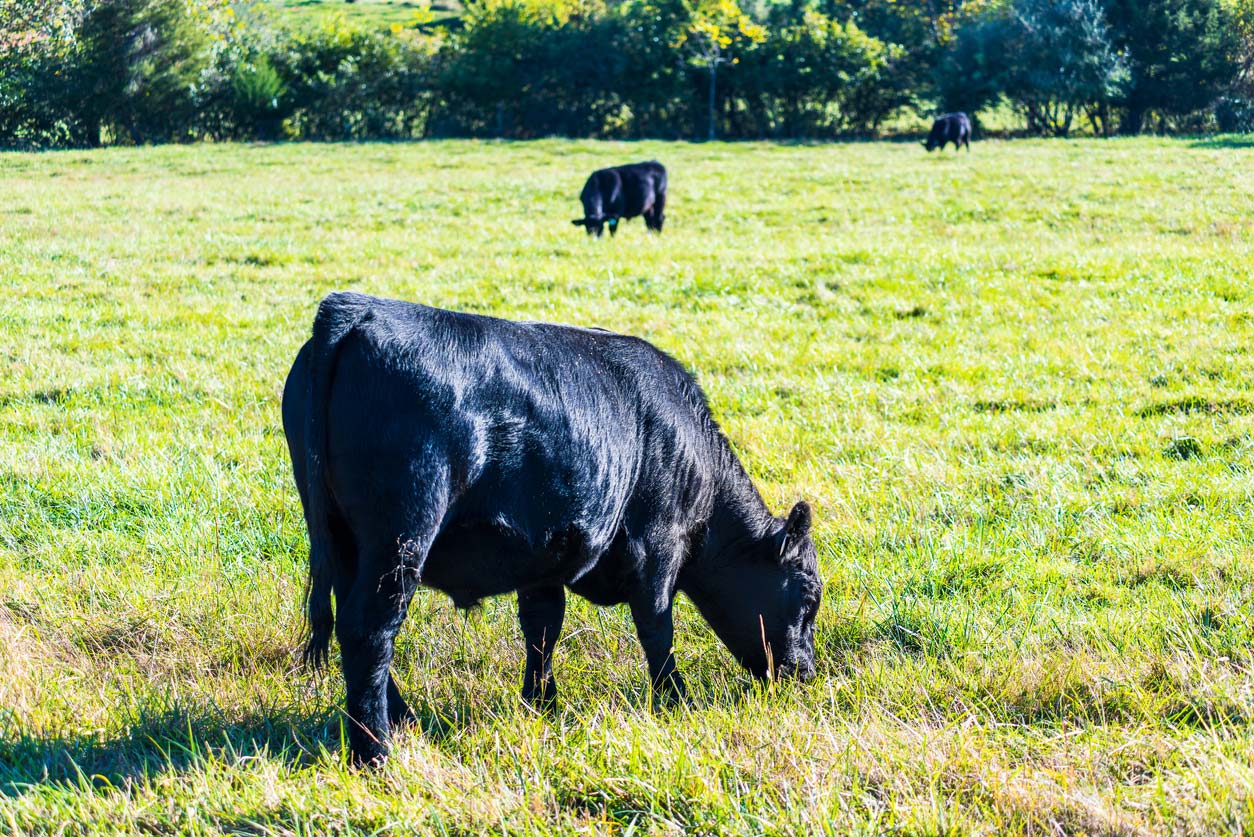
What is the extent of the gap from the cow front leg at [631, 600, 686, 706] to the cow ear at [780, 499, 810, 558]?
542mm

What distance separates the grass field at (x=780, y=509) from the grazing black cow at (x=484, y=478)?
31 centimetres

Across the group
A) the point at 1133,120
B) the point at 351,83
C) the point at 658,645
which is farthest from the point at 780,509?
the point at 351,83

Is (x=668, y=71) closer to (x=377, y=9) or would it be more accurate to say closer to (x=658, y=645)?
(x=658, y=645)

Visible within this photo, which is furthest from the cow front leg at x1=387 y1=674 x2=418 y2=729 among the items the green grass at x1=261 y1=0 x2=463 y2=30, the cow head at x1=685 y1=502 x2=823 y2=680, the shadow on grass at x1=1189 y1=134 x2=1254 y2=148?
the green grass at x1=261 y1=0 x2=463 y2=30

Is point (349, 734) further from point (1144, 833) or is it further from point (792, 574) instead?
point (1144, 833)

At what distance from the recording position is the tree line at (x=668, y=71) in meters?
37.2

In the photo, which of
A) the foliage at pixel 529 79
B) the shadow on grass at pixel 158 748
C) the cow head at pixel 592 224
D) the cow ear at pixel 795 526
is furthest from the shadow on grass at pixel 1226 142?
the shadow on grass at pixel 158 748

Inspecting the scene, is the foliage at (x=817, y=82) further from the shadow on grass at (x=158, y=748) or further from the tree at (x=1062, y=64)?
the shadow on grass at (x=158, y=748)

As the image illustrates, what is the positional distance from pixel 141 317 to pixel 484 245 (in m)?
5.17

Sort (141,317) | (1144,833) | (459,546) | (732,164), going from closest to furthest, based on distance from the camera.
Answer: (1144,833), (459,546), (141,317), (732,164)

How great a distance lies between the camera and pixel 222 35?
128 ft

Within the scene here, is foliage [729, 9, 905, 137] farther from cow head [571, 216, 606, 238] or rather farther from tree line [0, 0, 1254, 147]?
cow head [571, 216, 606, 238]

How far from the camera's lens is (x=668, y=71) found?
4162 centimetres

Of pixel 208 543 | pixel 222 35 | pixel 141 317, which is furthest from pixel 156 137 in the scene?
pixel 208 543
